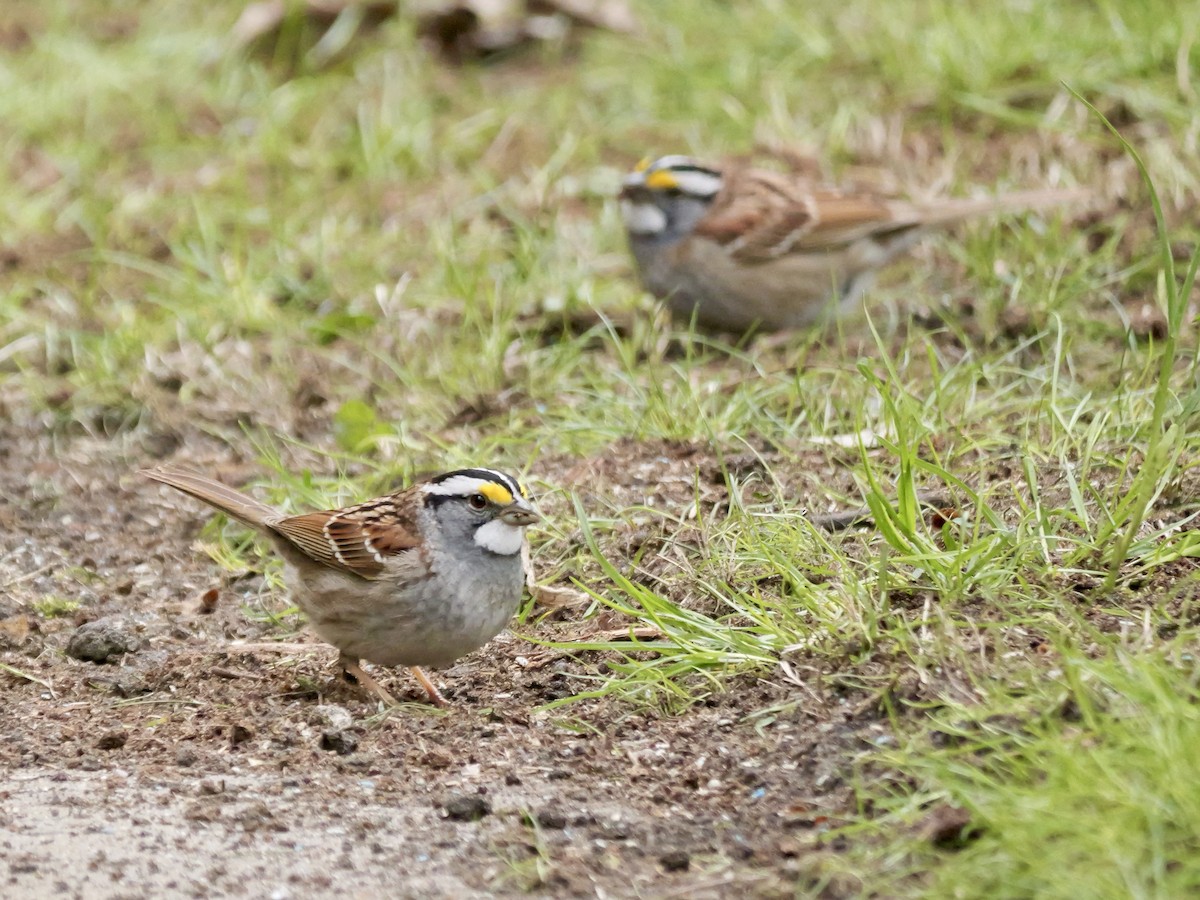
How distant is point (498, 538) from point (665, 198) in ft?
9.67

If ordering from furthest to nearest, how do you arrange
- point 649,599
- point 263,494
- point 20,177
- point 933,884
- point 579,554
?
point 20,177
point 263,494
point 579,554
point 649,599
point 933,884

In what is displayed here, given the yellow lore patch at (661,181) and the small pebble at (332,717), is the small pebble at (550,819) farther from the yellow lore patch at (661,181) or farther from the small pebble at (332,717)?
the yellow lore patch at (661,181)

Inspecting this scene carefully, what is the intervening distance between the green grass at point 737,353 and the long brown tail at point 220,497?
15.4 inches

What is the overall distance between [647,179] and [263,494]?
Result: 2.28 metres

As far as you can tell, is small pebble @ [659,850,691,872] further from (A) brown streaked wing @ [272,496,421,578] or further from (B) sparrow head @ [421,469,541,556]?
(A) brown streaked wing @ [272,496,421,578]

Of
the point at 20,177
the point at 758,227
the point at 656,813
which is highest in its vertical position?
the point at 656,813

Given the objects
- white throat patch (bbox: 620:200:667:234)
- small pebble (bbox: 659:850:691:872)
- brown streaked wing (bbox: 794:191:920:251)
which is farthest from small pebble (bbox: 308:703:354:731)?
brown streaked wing (bbox: 794:191:920:251)

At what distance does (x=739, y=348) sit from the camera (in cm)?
728

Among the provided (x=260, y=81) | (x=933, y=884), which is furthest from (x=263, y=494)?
(x=260, y=81)

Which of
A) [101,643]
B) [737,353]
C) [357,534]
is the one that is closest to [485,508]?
[357,534]

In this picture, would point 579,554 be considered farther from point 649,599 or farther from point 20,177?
point 20,177

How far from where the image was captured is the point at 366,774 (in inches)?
168

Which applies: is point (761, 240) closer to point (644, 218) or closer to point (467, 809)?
point (644, 218)

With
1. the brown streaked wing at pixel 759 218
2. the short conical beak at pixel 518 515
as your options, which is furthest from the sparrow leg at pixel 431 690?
the brown streaked wing at pixel 759 218
